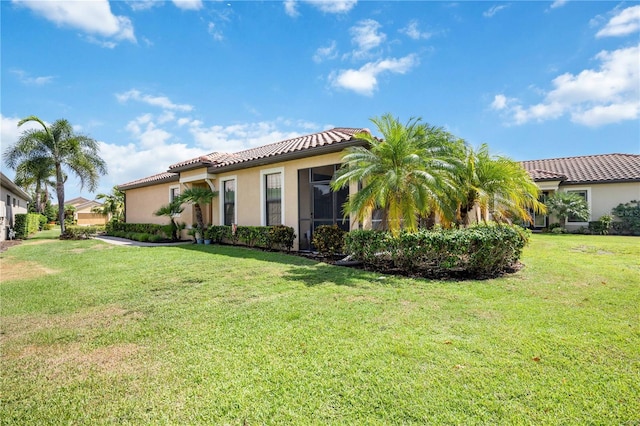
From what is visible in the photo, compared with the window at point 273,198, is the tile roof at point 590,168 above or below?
above

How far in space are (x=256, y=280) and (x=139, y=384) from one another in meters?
4.09

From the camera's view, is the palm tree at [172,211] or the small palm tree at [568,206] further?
the small palm tree at [568,206]

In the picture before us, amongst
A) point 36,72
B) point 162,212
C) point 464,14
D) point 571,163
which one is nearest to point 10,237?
point 162,212

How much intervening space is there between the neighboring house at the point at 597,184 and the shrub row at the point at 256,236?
1779cm

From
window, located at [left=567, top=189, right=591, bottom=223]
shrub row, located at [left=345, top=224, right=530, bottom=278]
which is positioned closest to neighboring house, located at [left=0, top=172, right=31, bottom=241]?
shrub row, located at [left=345, top=224, right=530, bottom=278]

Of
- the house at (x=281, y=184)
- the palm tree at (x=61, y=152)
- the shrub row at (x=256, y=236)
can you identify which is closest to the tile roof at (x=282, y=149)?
the house at (x=281, y=184)

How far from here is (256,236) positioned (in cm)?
1289

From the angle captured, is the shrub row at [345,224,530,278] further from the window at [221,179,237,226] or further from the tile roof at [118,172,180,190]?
the tile roof at [118,172,180,190]

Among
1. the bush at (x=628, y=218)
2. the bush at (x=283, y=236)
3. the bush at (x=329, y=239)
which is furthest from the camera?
the bush at (x=628, y=218)

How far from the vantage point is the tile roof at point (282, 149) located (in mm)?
11370

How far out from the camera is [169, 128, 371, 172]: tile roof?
11.4m

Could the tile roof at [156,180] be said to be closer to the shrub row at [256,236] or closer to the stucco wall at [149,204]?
the stucco wall at [149,204]

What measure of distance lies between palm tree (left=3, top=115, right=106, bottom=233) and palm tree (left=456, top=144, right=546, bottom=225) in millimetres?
24175

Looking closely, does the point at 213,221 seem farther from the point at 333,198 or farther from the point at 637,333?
the point at 637,333
